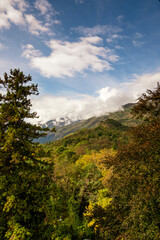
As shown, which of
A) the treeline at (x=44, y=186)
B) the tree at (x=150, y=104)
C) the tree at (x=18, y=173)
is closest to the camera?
the treeline at (x=44, y=186)

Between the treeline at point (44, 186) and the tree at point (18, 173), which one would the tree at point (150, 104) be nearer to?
the treeline at point (44, 186)

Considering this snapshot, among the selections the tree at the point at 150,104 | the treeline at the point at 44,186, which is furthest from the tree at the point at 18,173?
the tree at the point at 150,104

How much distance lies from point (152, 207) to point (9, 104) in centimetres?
1129

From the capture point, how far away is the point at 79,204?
2419cm

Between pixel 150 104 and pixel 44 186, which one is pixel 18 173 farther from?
pixel 150 104

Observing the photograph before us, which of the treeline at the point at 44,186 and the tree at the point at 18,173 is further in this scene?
the tree at the point at 18,173

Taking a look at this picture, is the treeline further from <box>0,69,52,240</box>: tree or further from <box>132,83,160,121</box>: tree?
<box>132,83,160,121</box>: tree

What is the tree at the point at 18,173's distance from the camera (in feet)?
29.3

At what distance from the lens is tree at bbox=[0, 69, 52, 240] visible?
8922 mm

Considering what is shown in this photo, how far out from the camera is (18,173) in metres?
10.0

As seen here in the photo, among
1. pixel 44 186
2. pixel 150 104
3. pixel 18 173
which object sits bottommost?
pixel 44 186

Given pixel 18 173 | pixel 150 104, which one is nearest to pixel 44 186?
pixel 18 173

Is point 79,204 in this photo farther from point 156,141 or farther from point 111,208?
point 156,141

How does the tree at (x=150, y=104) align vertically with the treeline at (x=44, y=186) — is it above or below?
above
